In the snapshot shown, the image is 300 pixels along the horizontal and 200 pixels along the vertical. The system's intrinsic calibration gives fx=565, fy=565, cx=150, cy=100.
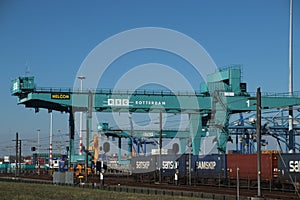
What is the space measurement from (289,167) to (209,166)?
13995 mm

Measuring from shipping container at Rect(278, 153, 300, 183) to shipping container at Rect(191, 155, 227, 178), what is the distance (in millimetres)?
9357

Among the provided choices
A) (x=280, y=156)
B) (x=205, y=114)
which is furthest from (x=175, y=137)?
(x=280, y=156)

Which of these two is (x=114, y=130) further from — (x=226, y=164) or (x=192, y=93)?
(x=226, y=164)

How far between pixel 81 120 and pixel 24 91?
136 ft

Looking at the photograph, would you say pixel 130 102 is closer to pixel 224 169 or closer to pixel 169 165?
pixel 169 165

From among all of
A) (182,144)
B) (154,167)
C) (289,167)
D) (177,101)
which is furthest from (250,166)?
(182,144)

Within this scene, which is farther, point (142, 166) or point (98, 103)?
point (142, 166)

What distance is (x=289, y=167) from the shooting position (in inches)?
1911

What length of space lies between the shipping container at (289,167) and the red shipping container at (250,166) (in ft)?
2.65

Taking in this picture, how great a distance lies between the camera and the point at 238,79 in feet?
220

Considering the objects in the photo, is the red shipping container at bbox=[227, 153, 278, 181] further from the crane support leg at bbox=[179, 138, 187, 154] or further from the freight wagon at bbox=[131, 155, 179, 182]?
the crane support leg at bbox=[179, 138, 187, 154]

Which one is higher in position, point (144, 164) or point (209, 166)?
point (209, 166)

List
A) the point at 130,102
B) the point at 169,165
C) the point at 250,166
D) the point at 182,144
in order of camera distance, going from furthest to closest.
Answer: the point at 182,144 < the point at 169,165 < the point at 130,102 < the point at 250,166

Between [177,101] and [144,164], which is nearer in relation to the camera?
[177,101]
